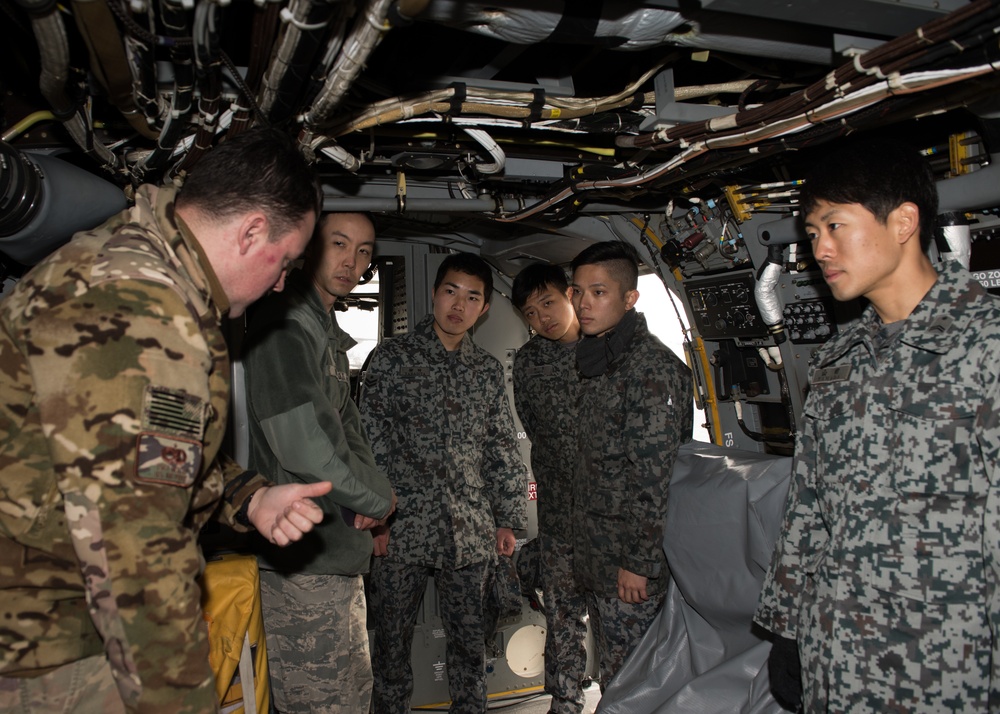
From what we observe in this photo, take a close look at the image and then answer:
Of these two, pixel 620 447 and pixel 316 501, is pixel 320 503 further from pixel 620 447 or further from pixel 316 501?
pixel 620 447

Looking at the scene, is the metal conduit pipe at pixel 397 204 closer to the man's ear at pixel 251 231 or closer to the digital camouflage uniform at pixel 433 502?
the digital camouflage uniform at pixel 433 502

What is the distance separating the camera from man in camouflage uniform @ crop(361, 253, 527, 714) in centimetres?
362

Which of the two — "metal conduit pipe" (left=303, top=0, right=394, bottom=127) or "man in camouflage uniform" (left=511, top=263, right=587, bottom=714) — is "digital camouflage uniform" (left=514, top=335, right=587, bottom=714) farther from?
"metal conduit pipe" (left=303, top=0, right=394, bottom=127)

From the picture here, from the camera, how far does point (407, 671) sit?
3.64 m

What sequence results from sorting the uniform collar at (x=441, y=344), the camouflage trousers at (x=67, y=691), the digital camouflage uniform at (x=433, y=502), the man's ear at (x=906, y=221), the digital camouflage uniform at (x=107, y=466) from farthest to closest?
1. the uniform collar at (x=441, y=344)
2. the digital camouflage uniform at (x=433, y=502)
3. the man's ear at (x=906, y=221)
4. the camouflage trousers at (x=67, y=691)
5. the digital camouflage uniform at (x=107, y=466)

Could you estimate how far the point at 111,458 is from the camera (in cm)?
118

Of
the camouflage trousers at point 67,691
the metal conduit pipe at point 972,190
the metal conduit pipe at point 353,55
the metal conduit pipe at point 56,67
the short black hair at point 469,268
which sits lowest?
the camouflage trousers at point 67,691

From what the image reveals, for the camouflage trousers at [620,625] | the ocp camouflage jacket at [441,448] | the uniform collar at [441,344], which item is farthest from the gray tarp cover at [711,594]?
the uniform collar at [441,344]

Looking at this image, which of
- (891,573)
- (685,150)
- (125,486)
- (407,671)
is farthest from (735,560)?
(125,486)

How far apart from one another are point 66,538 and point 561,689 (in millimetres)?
3131

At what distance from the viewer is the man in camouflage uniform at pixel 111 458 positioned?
1.17 metres

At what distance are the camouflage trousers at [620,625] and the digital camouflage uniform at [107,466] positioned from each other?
Answer: 2295 millimetres

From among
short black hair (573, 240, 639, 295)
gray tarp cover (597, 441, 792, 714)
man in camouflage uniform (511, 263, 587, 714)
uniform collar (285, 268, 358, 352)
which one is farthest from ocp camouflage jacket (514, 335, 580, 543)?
uniform collar (285, 268, 358, 352)

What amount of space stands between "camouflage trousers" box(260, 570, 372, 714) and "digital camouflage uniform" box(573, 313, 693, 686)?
1308 mm
